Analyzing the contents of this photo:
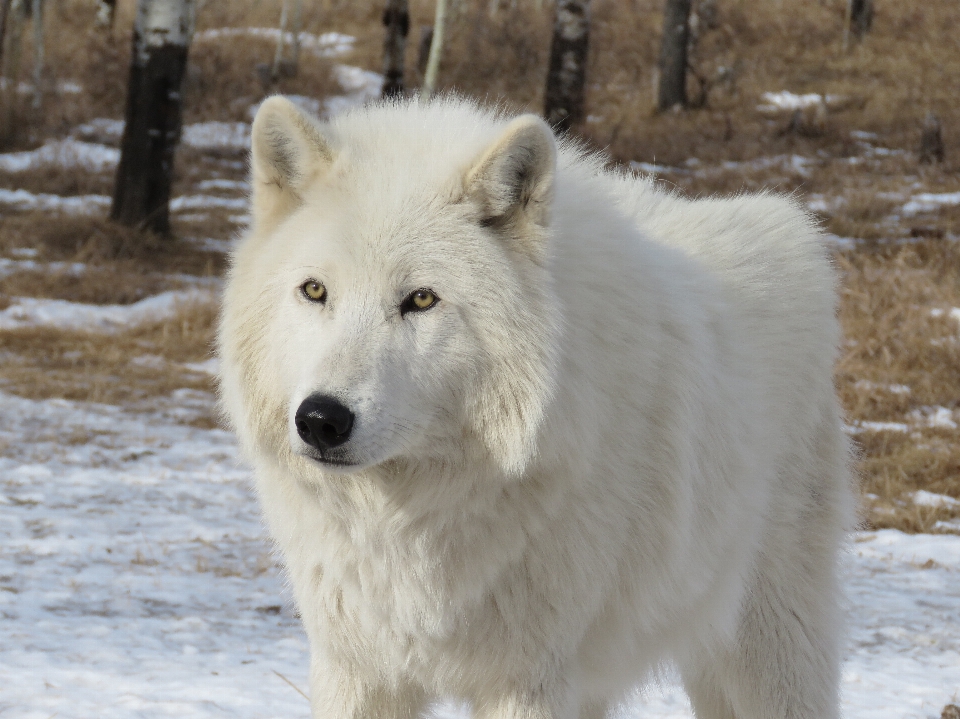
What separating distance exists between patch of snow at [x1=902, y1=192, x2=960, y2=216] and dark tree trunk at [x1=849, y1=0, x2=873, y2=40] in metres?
11.0

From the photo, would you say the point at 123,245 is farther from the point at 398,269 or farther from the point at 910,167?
the point at 910,167

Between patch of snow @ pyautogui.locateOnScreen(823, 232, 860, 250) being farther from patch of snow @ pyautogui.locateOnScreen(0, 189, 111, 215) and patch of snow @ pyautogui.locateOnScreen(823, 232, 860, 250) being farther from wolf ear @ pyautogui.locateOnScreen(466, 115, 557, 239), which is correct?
wolf ear @ pyautogui.locateOnScreen(466, 115, 557, 239)

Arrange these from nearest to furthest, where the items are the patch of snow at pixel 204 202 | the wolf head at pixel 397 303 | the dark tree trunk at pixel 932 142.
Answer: the wolf head at pixel 397 303 < the patch of snow at pixel 204 202 < the dark tree trunk at pixel 932 142

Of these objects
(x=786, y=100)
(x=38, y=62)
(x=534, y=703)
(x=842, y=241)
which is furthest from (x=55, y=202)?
(x=786, y=100)

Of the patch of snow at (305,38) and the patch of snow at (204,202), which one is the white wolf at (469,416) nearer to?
the patch of snow at (204,202)

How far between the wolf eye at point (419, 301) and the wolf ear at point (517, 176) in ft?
0.80

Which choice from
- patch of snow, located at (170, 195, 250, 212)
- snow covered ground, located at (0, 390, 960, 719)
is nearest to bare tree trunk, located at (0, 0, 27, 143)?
patch of snow, located at (170, 195, 250, 212)

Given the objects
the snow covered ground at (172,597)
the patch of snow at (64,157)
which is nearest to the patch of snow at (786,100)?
the patch of snow at (64,157)

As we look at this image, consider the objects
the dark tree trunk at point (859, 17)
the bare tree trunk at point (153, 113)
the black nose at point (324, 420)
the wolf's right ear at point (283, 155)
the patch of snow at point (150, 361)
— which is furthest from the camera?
the dark tree trunk at point (859, 17)

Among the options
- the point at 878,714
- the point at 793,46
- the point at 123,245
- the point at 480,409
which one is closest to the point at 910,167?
the point at 793,46

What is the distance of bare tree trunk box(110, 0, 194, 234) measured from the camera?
9.41m

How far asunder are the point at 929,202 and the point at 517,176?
11.3m

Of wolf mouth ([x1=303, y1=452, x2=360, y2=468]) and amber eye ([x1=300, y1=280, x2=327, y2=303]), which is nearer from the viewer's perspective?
wolf mouth ([x1=303, y1=452, x2=360, y2=468])

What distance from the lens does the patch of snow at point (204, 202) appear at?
11.8m
